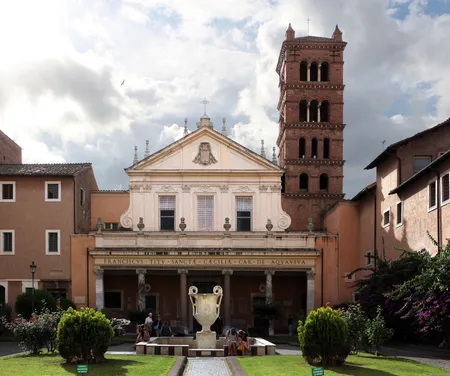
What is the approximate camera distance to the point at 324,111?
67.2 metres

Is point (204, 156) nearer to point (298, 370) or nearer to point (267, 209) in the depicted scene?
point (267, 209)

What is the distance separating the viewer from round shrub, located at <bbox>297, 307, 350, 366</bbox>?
24.2 meters

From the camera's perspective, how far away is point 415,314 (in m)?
31.6

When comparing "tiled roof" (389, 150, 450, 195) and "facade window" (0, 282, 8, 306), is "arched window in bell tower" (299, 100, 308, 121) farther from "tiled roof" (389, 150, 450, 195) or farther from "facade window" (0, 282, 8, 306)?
"facade window" (0, 282, 8, 306)

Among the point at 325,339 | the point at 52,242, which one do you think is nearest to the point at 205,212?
the point at 52,242

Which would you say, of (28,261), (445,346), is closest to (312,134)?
(28,261)

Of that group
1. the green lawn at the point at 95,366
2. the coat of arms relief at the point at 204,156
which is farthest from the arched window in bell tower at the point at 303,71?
the green lawn at the point at 95,366

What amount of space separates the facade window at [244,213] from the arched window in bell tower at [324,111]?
16.5 metres

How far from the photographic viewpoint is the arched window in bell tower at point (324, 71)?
67.2 m

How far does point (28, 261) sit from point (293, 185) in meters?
24.3

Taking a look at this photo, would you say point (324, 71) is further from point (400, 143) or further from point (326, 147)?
point (400, 143)

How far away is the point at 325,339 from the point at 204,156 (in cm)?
2952

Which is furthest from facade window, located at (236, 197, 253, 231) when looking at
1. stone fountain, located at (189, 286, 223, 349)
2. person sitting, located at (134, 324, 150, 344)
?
stone fountain, located at (189, 286, 223, 349)

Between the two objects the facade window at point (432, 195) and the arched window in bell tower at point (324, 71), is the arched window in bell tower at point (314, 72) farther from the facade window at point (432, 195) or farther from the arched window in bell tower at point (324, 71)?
the facade window at point (432, 195)
